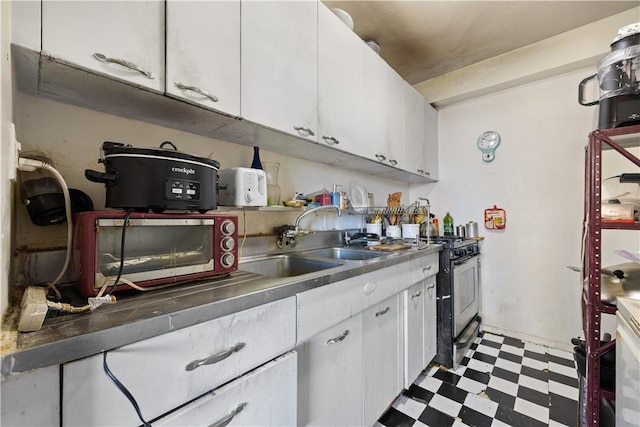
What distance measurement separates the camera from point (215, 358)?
660 millimetres

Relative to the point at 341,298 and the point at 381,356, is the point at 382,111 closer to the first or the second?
the point at 341,298

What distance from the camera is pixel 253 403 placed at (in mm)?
734

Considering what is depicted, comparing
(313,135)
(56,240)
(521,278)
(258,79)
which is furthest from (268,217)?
(521,278)

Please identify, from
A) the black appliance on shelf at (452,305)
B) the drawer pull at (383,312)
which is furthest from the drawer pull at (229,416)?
the black appliance on shelf at (452,305)

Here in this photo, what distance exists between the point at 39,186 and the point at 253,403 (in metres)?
0.90

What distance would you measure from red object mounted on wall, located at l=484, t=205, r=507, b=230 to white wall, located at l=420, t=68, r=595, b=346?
4 cm

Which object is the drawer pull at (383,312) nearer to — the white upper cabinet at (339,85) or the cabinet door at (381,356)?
the cabinet door at (381,356)

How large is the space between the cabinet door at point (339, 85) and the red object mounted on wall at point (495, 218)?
1.56 meters

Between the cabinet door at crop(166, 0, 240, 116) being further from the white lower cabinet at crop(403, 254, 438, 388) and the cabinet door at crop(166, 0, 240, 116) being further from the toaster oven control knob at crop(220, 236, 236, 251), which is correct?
the white lower cabinet at crop(403, 254, 438, 388)

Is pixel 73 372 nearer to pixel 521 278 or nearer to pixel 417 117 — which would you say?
pixel 417 117

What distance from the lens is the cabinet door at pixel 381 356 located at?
121 centimetres

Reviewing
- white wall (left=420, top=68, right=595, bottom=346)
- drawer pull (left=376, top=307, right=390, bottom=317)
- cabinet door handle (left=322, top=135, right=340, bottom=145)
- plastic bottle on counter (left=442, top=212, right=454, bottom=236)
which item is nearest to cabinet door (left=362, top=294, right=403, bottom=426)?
drawer pull (left=376, top=307, right=390, bottom=317)

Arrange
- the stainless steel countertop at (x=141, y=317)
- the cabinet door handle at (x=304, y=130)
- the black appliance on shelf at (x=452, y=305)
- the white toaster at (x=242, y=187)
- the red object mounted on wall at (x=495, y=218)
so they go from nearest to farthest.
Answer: the stainless steel countertop at (x=141, y=317) < the white toaster at (x=242, y=187) < the cabinet door handle at (x=304, y=130) < the black appliance on shelf at (x=452, y=305) < the red object mounted on wall at (x=495, y=218)

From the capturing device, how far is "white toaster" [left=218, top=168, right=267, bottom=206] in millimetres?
1128
